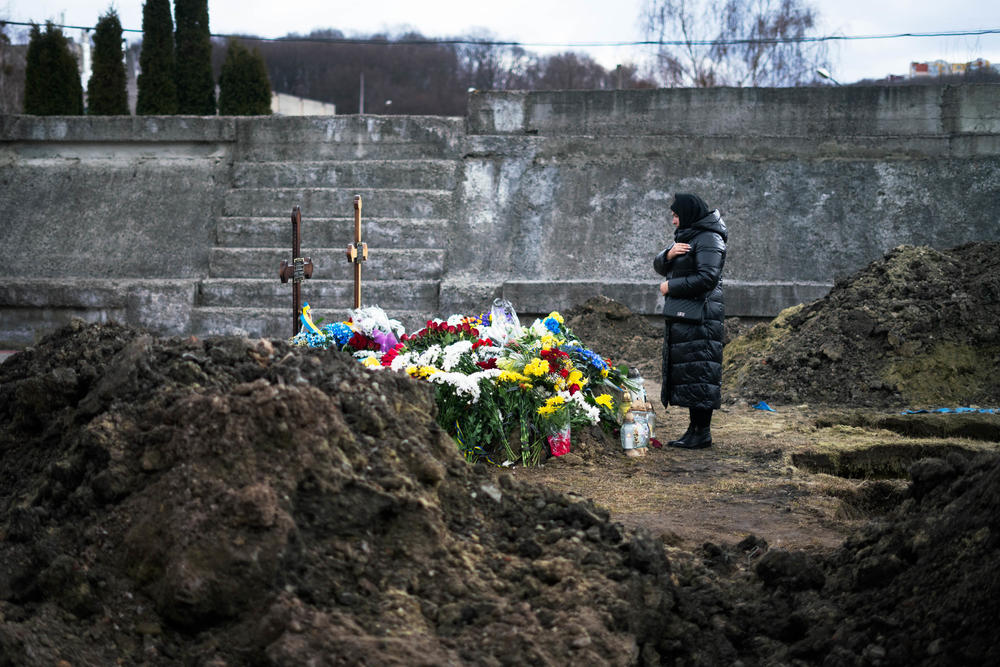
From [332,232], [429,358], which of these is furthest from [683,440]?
[332,232]

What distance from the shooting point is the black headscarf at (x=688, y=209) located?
7332 mm

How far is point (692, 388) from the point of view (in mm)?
7285

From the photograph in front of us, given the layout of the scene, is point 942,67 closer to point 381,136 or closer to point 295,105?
point 381,136

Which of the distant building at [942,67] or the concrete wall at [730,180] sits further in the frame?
the distant building at [942,67]

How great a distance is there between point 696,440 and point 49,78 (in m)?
16.7

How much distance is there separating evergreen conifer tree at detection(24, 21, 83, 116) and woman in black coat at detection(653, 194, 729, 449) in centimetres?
1582

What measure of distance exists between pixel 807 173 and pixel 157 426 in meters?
13.3

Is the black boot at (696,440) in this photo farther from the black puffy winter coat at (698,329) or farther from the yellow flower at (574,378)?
the yellow flower at (574,378)

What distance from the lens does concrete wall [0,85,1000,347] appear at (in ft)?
47.9

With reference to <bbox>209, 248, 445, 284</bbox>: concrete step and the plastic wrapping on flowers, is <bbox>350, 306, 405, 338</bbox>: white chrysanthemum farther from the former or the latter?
<bbox>209, 248, 445, 284</bbox>: concrete step

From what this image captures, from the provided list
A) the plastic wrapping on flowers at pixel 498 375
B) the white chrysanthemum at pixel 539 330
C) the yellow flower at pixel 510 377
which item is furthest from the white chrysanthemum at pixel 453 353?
the white chrysanthemum at pixel 539 330

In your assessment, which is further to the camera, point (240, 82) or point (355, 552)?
point (240, 82)

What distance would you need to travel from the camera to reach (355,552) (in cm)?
323

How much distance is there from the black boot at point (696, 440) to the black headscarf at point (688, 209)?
4.94 ft
